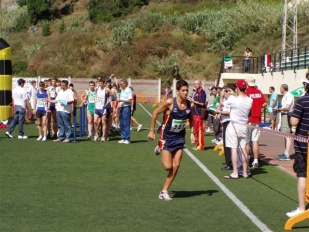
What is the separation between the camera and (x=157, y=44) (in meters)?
64.4

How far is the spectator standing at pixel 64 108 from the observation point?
64.6 ft

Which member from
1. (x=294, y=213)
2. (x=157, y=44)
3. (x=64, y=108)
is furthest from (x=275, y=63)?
(x=157, y=44)

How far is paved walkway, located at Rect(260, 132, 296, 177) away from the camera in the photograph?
1563 centimetres

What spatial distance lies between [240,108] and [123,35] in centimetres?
5273

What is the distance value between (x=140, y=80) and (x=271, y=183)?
141ft

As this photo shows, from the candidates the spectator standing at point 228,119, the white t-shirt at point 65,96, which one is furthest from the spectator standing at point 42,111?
the spectator standing at point 228,119

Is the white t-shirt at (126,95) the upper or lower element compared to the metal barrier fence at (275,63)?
lower

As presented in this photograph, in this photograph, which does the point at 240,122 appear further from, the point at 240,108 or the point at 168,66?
the point at 168,66

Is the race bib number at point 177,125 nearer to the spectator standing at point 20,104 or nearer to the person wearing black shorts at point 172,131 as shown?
the person wearing black shorts at point 172,131

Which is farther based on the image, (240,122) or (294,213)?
(240,122)

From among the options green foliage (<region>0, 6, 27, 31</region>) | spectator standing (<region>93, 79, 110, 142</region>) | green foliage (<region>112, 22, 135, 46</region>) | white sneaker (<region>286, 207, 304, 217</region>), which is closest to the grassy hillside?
green foliage (<region>112, 22, 135, 46</region>)

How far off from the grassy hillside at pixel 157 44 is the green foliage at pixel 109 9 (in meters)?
10.5

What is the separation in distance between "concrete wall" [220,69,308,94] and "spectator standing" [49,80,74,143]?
1061 centimetres

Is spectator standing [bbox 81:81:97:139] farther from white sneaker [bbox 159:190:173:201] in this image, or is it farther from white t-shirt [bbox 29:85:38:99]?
white sneaker [bbox 159:190:173:201]
